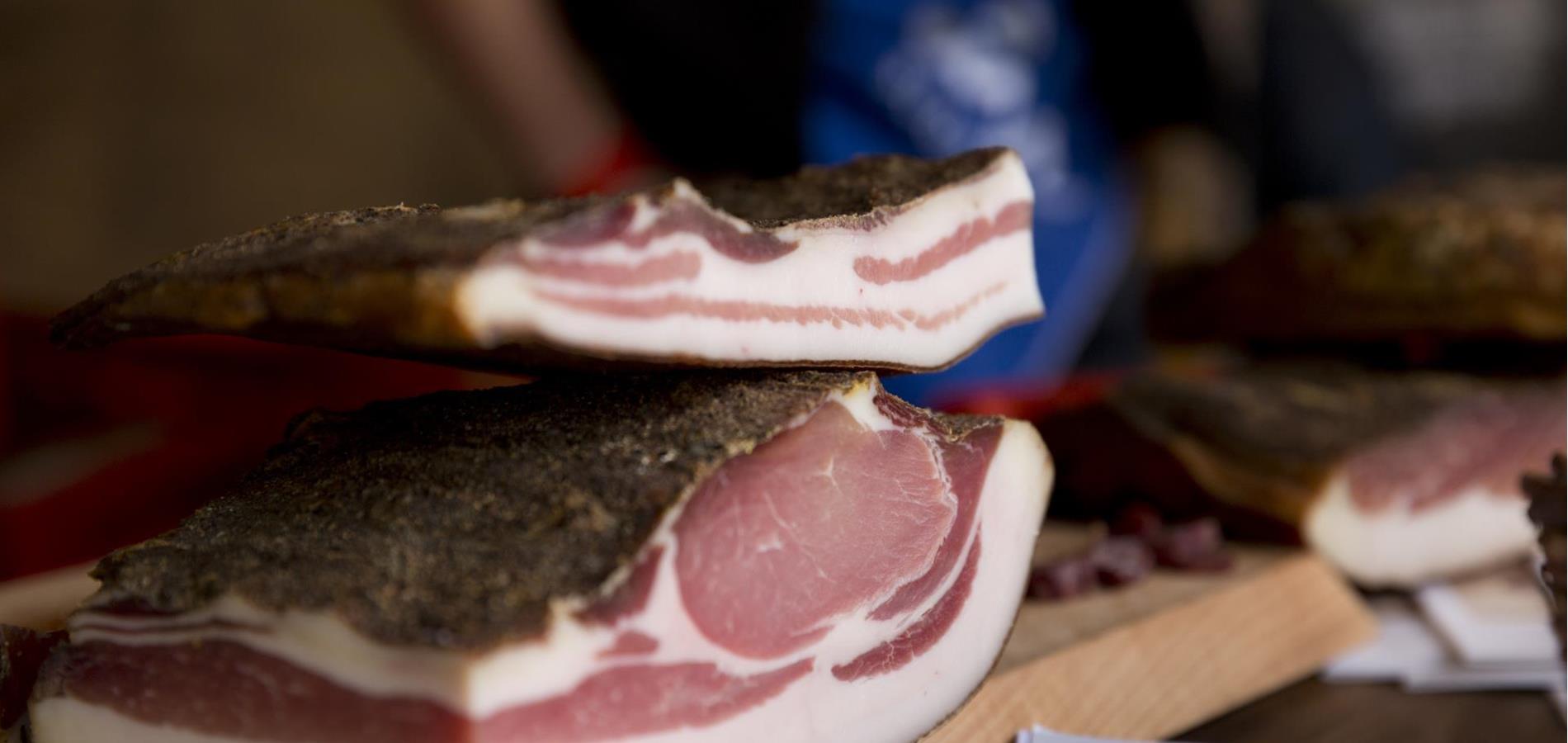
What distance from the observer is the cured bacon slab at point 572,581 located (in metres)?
0.95

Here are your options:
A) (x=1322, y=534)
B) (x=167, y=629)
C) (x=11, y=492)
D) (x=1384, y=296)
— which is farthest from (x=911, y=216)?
(x=11, y=492)

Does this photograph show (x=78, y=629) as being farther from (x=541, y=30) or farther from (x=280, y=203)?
(x=280, y=203)

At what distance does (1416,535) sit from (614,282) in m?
1.68

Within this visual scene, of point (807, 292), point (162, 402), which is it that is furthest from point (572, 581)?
point (162, 402)

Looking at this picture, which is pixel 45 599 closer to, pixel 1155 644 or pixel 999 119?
pixel 1155 644

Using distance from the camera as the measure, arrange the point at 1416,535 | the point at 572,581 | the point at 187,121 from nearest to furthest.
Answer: the point at 572,581 < the point at 1416,535 < the point at 187,121

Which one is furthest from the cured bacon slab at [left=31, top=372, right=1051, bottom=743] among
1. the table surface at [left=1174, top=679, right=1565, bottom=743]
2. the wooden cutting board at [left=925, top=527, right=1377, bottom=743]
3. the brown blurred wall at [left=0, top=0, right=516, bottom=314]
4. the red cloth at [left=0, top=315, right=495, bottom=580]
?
the brown blurred wall at [left=0, top=0, right=516, bottom=314]

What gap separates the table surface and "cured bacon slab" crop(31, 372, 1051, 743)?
1.62ft

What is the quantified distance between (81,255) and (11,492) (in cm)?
202

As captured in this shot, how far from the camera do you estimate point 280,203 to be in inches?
215

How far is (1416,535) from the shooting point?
212 cm

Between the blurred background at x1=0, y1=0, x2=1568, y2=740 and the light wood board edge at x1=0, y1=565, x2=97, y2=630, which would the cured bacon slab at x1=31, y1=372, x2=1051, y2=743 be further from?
the blurred background at x1=0, y1=0, x2=1568, y2=740

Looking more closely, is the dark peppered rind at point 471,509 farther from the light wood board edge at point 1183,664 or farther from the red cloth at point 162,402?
the red cloth at point 162,402

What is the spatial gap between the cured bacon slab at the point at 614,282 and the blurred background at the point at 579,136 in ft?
4.32
